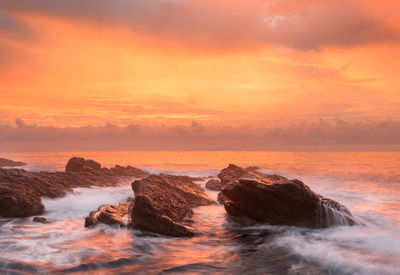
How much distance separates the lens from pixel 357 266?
10.0 m

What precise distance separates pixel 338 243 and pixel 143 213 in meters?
9.18

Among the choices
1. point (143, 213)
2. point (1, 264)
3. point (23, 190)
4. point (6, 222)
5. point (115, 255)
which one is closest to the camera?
point (1, 264)

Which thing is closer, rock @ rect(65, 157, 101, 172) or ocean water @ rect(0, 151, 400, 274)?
ocean water @ rect(0, 151, 400, 274)

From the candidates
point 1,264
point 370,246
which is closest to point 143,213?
point 1,264

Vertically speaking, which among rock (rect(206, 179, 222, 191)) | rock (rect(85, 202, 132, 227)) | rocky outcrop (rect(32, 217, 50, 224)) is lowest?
rock (rect(206, 179, 222, 191))

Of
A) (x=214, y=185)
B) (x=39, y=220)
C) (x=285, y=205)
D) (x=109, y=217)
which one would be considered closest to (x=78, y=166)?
(x=214, y=185)

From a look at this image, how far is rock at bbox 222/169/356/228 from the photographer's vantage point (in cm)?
1415

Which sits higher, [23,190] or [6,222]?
[23,190]

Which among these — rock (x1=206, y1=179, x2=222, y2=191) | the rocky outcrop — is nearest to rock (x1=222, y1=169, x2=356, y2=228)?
the rocky outcrop

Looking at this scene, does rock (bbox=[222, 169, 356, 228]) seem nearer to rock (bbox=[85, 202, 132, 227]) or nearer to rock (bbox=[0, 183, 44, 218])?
rock (bbox=[85, 202, 132, 227])

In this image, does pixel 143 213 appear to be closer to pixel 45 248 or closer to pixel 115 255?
pixel 115 255

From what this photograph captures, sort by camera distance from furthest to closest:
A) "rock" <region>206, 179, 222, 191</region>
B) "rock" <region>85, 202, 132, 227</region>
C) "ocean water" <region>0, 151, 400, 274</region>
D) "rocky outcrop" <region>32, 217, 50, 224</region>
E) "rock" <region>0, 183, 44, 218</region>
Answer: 1. "rock" <region>206, 179, 222, 191</region>
2. "rock" <region>0, 183, 44, 218</region>
3. "rocky outcrop" <region>32, 217, 50, 224</region>
4. "rock" <region>85, 202, 132, 227</region>
5. "ocean water" <region>0, 151, 400, 274</region>

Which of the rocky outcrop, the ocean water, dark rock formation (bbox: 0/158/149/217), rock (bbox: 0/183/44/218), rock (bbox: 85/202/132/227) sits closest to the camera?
the ocean water

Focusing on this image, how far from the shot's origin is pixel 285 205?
1452 cm
